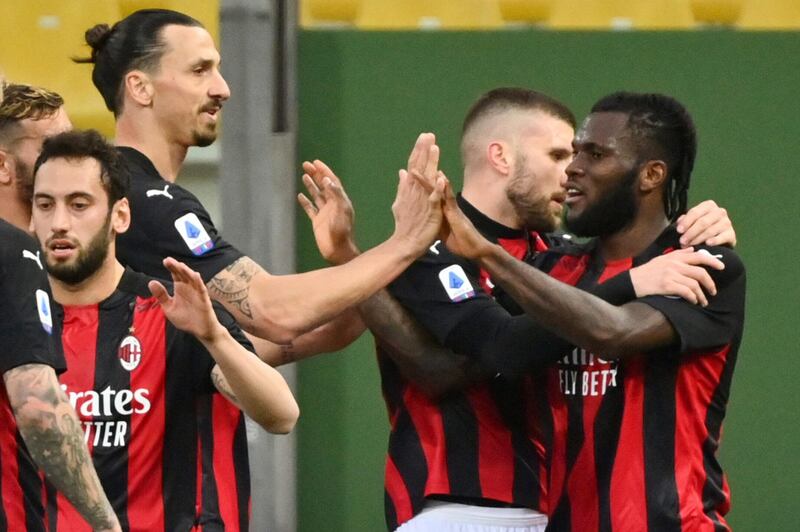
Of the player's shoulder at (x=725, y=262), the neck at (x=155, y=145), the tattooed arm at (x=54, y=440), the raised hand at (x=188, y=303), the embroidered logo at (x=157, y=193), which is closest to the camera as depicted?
the tattooed arm at (x=54, y=440)

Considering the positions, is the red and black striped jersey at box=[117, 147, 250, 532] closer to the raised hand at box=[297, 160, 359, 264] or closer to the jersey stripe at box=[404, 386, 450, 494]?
the raised hand at box=[297, 160, 359, 264]

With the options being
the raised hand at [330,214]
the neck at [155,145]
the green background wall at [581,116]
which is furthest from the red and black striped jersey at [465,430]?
the green background wall at [581,116]

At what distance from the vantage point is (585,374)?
4512 millimetres

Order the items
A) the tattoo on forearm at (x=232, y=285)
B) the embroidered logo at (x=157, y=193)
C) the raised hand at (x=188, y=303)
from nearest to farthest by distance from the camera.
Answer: the raised hand at (x=188, y=303) < the tattoo on forearm at (x=232, y=285) < the embroidered logo at (x=157, y=193)

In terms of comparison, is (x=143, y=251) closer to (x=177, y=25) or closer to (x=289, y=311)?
(x=289, y=311)

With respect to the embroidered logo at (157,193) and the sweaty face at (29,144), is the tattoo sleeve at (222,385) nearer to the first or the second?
the embroidered logo at (157,193)

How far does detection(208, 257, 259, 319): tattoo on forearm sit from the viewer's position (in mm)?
4758

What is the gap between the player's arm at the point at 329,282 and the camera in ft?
15.0

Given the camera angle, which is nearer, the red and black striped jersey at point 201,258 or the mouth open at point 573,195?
the red and black striped jersey at point 201,258

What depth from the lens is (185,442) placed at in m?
4.43

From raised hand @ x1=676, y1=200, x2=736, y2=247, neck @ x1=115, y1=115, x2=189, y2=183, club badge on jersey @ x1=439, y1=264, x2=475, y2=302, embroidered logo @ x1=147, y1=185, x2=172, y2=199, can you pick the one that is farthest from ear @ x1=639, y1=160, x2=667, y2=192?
neck @ x1=115, y1=115, x2=189, y2=183

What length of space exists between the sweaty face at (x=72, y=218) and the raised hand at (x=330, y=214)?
2.15 feet

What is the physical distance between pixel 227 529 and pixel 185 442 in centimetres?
27

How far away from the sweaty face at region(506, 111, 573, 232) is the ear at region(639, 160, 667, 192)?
55cm
